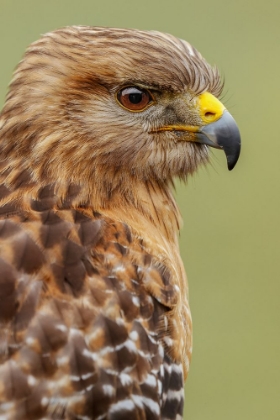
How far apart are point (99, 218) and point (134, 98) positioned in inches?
21.8

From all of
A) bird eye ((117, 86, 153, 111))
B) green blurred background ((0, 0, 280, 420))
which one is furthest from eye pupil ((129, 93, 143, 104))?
green blurred background ((0, 0, 280, 420))

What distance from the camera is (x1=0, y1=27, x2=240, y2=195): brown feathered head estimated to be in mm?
4195

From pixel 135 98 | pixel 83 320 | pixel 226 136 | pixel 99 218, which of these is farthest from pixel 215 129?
pixel 83 320

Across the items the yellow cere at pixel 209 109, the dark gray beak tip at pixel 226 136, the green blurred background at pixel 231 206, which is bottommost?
the green blurred background at pixel 231 206

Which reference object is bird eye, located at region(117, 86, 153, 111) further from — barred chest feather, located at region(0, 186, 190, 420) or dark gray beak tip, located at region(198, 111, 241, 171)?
barred chest feather, located at region(0, 186, 190, 420)

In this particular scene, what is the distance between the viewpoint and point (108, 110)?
4.28m

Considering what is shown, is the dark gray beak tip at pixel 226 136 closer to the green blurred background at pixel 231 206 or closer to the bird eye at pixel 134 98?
the bird eye at pixel 134 98

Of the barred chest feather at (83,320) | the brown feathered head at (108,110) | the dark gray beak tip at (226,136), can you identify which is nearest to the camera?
the barred chest feather at (83,320)

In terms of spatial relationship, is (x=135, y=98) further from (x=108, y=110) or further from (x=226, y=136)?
(x=226, y=136)

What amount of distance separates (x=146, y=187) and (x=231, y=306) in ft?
14.5

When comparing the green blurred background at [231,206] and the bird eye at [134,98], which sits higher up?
the bird eye at [134,98]

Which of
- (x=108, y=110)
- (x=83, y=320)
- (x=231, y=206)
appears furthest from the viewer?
(x=231, y=206)

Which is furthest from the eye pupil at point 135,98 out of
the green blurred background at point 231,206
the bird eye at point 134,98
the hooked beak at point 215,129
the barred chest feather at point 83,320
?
the green blurred background at point 231,206

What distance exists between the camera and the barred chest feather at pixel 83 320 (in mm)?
3562
